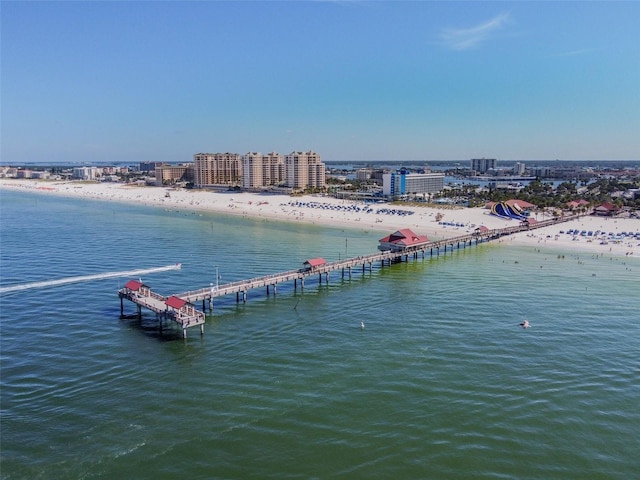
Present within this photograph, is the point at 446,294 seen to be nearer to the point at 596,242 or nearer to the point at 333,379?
the point at 333,379

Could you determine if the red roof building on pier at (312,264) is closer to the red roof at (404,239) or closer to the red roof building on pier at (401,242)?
the red roof building on pier at (401,242)

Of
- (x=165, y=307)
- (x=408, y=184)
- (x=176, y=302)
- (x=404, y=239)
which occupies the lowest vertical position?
(x=165, y=307)

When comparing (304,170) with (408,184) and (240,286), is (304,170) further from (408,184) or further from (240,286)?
(240,286)

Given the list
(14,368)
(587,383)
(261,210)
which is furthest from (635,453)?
(261,210)

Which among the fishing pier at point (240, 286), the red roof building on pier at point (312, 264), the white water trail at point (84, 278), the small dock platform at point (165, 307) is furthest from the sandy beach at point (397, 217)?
the small dock platform at point (165, 307)

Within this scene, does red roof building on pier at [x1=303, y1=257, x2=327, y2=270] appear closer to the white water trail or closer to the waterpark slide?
the white water trail

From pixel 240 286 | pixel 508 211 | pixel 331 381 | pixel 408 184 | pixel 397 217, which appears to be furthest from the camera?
pixel 408 184

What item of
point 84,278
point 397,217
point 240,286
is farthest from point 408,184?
point 84,278
